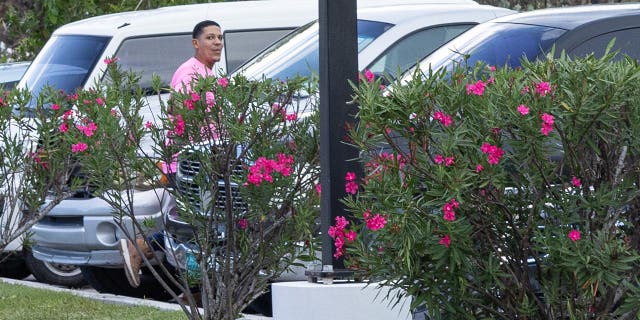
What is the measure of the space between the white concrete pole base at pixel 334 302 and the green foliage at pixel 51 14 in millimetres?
12164

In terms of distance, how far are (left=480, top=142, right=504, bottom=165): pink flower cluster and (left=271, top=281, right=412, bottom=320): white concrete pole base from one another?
47.6 inches

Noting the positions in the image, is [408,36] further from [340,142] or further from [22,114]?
[340,142]

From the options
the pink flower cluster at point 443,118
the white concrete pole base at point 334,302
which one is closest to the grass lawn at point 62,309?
the white concrete pole base at point 334,302

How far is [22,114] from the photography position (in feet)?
24.9

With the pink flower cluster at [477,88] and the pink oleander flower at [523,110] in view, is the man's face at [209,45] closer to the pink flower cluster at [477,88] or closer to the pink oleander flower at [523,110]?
the pink flower cluster at [477,88]

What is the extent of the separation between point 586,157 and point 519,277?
1.56 feet

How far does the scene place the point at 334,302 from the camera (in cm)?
532

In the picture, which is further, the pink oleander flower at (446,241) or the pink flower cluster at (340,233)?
the pink flower cluster at (340,233)

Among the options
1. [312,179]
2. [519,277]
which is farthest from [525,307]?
[312,179]

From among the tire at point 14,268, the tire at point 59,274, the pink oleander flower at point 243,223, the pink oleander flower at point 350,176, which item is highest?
the pink oleander flower at point 350,176

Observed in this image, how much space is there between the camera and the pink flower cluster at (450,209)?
13.8ft

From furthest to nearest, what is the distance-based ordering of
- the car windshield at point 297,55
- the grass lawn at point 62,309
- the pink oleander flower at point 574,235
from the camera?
the car windshield at point 297,55 → the grass lawn at point 62,309 → the pink oleander flower at point 574,235

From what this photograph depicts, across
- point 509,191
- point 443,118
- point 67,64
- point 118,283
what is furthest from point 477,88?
point 67,64

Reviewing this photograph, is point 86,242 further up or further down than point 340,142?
further down
